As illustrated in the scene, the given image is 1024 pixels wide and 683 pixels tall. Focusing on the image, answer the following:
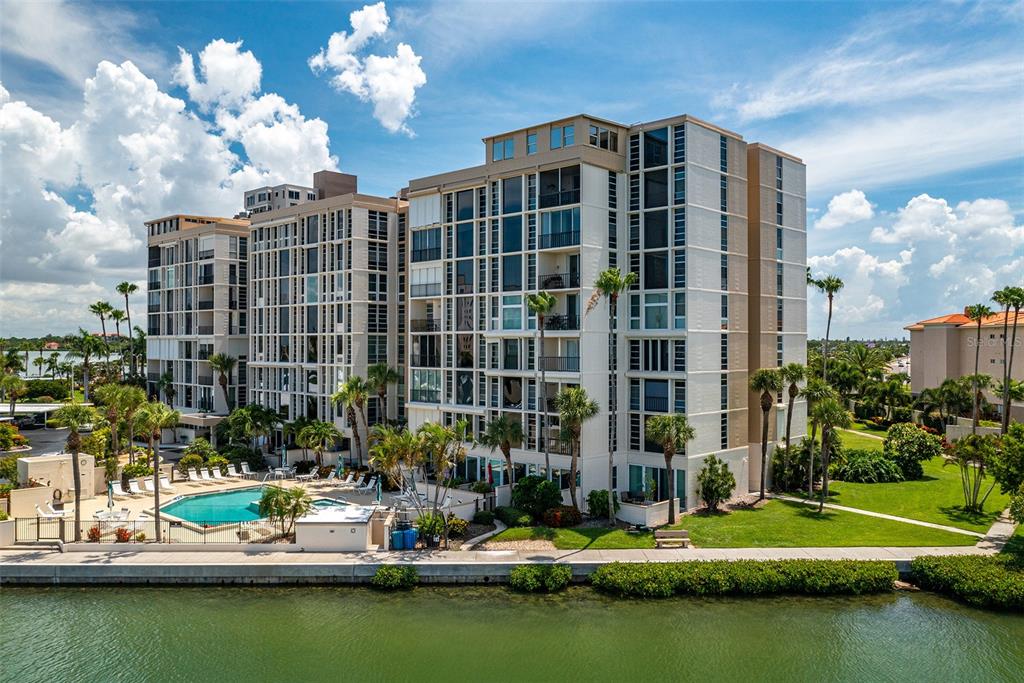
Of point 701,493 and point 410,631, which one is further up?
point 701,493

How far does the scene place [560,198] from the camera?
35094 millimetres

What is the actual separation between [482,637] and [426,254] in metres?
Answer: 25.0

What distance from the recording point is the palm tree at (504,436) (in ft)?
111

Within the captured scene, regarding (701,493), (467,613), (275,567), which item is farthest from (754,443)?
(275,567)

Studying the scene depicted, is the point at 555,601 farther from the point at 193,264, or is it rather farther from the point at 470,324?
the point at 193,264

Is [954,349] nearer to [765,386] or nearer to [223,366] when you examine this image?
[765,386]

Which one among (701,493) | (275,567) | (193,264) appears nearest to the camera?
(275,567)

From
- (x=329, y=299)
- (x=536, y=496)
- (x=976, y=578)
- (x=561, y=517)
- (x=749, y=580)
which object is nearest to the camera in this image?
(x=976, y=578)

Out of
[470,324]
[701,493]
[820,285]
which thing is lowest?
[701,493]

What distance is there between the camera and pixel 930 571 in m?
25.3

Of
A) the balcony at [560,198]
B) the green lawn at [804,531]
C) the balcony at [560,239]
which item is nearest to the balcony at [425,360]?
the balcony at [560,239]

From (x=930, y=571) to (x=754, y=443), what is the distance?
13.6m

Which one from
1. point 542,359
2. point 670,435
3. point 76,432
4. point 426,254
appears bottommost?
point 670,435

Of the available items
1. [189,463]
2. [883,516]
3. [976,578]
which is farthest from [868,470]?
[189,463]
